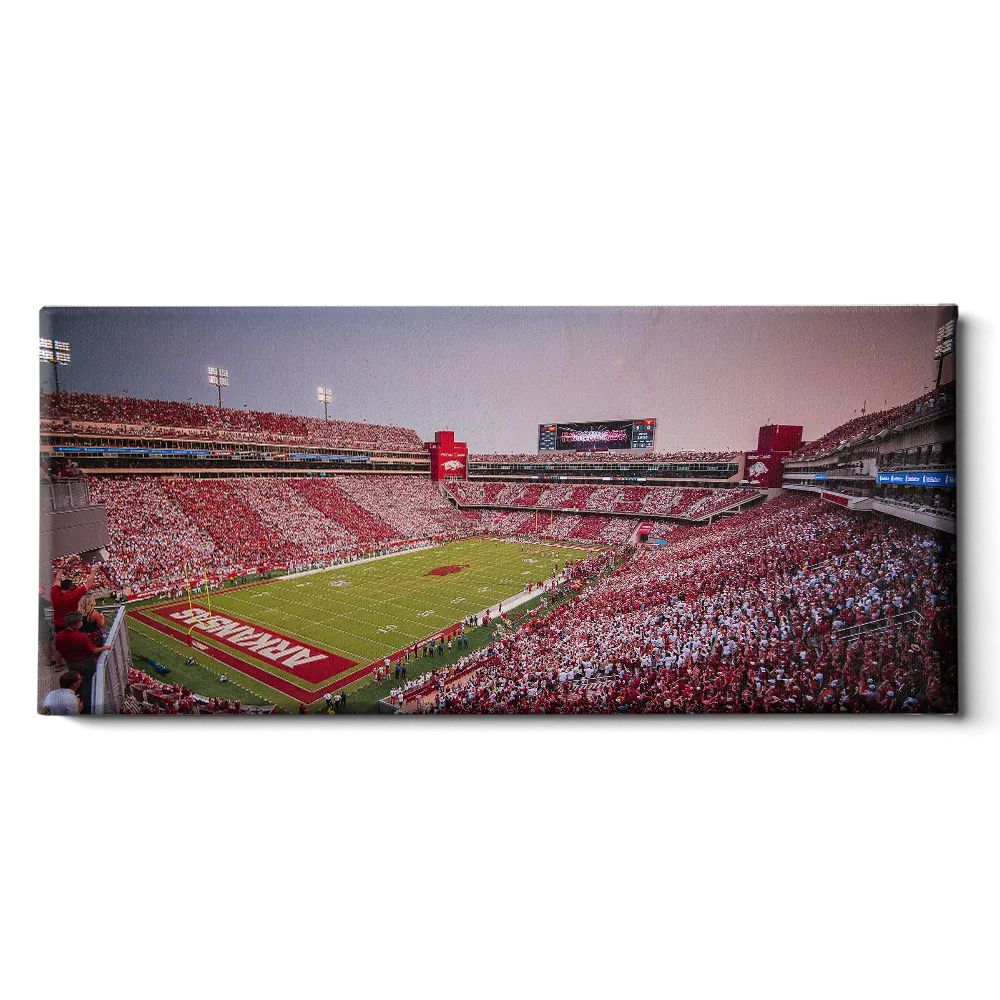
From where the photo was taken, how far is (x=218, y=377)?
241 inches

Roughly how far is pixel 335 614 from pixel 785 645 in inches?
365

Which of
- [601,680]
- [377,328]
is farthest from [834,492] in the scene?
[377,328]

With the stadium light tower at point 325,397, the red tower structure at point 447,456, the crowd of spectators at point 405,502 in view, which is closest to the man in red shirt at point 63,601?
the stadium light tower at point 325,397

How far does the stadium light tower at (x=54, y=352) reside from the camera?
14.9 ft

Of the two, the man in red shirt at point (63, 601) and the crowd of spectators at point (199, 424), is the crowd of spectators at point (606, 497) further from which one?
the man in red shirt at point (63, 601)

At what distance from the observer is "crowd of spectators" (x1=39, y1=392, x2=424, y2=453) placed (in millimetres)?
5969

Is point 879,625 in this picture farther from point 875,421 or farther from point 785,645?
point 875,421

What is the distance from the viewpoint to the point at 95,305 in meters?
4.38

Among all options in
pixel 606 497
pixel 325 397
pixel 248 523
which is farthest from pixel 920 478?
pixel 248 523

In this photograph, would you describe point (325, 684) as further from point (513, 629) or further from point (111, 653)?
point (513, 629)

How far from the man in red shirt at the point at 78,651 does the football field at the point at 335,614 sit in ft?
8.16

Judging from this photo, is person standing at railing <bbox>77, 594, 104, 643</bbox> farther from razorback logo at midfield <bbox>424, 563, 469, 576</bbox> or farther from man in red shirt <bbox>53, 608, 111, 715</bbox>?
razorback logo at midfield <bbox>424, 563, 469, 576</bbox>

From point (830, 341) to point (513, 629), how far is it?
7679 mm

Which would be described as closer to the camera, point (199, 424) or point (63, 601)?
point (63, 601)
